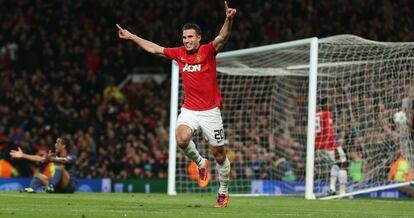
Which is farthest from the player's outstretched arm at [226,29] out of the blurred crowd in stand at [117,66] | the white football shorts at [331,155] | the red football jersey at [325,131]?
the blurred crowd in stand at [117,66]

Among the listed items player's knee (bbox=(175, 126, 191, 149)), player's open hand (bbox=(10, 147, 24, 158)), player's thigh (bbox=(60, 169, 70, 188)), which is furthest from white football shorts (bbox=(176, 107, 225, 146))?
player's thigh (bbox=(60, 169, 70, 188))

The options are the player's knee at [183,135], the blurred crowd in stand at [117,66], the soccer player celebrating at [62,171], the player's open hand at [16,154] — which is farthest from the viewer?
the blurred crowd in stand at [117,66]

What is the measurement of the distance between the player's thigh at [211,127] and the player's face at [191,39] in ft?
2.98

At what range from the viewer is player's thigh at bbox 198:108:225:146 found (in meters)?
13.1

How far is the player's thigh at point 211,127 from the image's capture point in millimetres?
13078

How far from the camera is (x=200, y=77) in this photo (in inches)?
518

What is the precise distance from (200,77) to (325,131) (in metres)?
7.51

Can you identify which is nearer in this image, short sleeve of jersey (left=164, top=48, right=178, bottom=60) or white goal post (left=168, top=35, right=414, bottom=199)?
short sleeve of jersey (left=164, top=48, right=178, bottom=60)

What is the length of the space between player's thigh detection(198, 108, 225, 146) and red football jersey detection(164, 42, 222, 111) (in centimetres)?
10

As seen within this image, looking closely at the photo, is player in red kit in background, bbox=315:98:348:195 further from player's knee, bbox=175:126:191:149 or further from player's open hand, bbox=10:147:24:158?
player's knee, bbox=175:126:191:149

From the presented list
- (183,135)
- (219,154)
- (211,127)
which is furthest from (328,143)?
(183,135)

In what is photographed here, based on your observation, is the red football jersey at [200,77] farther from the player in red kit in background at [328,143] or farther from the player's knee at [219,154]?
the player in red kit in background at [328,143]

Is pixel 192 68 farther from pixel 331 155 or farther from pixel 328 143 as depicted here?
pixel 331 155

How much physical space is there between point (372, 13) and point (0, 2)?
1293 cm
